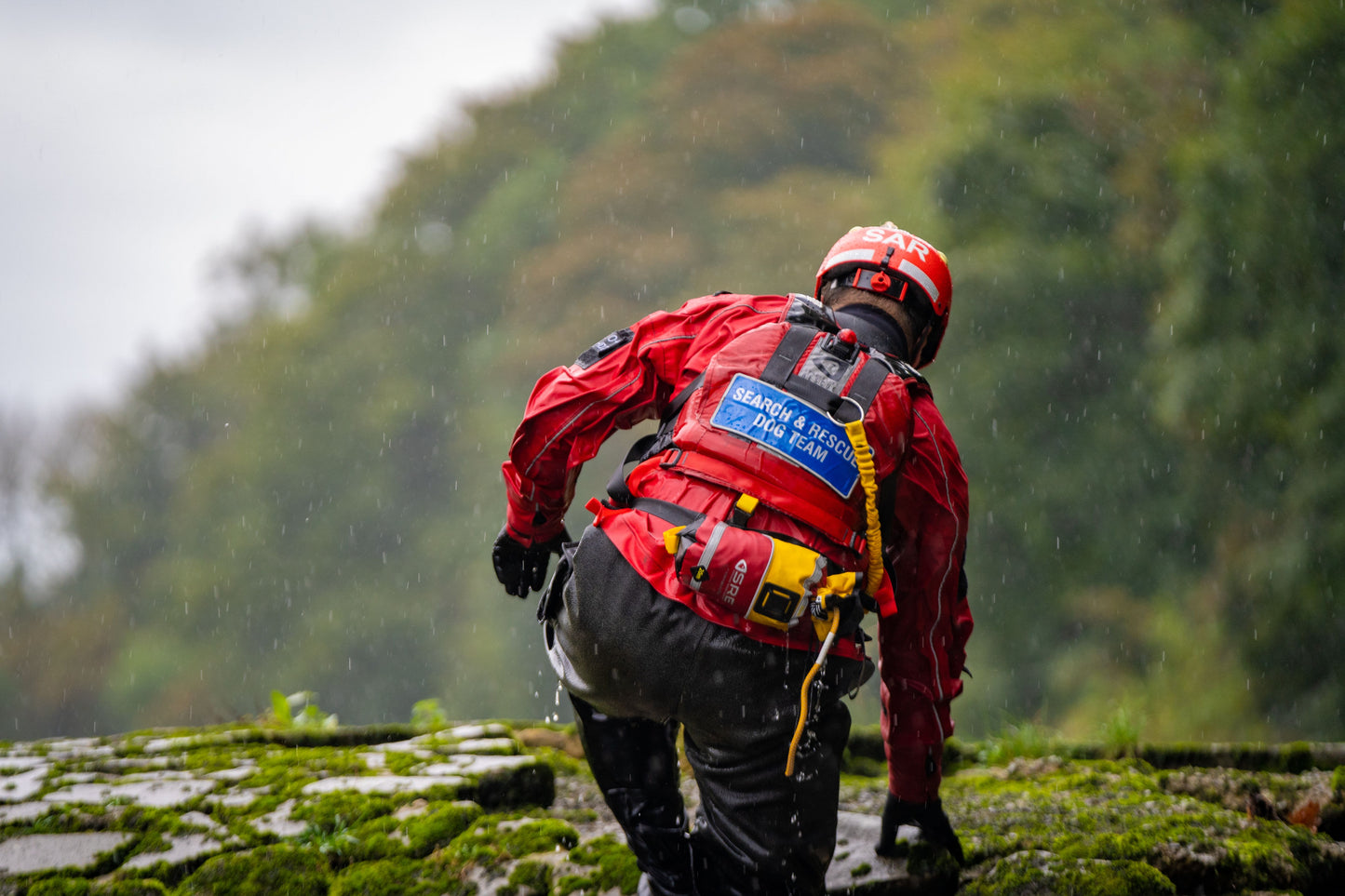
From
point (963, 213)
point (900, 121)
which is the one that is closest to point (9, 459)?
point (900, 121)

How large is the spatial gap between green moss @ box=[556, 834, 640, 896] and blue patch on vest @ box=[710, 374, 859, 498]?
1447mm

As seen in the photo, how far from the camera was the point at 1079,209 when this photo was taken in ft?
42.5

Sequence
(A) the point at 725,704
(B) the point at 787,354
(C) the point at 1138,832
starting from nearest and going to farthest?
(A) the point at 725,704 < (B) the point at 787,354 < (C) the point at 1138,832

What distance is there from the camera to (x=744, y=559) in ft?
8.14

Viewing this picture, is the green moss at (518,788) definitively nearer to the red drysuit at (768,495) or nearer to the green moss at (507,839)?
the green moss at (507,839)

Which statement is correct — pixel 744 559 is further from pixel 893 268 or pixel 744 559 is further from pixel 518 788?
pixel 518 788

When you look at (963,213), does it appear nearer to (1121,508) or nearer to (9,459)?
(1121,508)

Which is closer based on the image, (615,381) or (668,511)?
(668,511)

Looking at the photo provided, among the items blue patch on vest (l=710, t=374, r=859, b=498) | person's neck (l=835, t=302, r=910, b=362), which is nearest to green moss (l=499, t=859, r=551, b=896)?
blue patch on vest (l=710, t=374, r=859, b=498)

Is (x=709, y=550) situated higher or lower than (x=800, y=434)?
lower

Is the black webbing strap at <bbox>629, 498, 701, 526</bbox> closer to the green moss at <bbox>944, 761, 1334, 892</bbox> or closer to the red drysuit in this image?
the red drysuit

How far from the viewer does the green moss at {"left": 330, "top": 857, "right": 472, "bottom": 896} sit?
325cm

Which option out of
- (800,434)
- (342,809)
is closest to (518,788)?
(342,809)

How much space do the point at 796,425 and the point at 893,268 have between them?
0.73 meters
